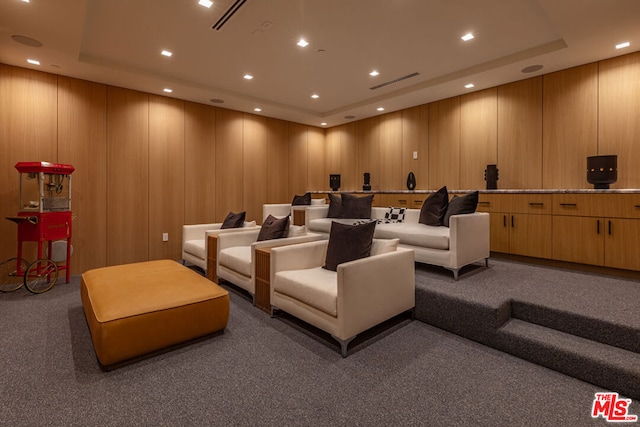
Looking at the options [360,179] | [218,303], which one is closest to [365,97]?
[360,179]

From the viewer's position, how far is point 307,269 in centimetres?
282

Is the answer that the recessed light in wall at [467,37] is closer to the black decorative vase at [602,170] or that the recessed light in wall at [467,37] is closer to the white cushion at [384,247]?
the black decorative vase at [602,170]

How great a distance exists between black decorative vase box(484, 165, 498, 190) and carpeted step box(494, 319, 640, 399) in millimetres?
2719

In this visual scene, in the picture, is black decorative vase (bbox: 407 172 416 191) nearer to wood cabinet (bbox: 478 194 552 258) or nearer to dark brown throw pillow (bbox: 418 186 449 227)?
wood cabinet (bbox: 478 194 552 258)

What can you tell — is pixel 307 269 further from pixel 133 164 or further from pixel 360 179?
pixel 360 179

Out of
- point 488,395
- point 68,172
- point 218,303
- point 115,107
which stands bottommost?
point 488,395

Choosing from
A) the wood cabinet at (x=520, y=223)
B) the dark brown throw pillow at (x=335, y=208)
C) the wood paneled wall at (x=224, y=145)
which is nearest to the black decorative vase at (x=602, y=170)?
the wood paneled wall at (x=224, y=145)

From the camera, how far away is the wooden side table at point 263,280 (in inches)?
112

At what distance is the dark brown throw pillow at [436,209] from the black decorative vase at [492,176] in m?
1.24

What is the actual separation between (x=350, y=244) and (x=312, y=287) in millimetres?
511

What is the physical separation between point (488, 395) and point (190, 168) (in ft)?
16.9

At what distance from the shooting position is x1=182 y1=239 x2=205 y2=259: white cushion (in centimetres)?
408

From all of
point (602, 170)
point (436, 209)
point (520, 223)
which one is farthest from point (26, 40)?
point (602, 170)

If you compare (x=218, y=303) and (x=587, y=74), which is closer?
(x=218, y=303)
